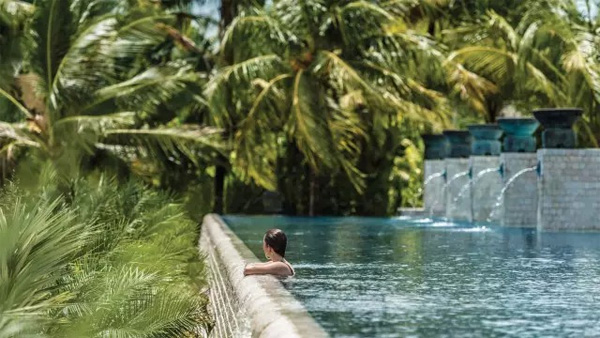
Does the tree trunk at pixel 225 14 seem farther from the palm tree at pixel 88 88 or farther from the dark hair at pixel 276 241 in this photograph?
the dark hair at pixel 276 241

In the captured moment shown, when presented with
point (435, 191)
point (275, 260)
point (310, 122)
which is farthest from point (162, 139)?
point (275, 260)

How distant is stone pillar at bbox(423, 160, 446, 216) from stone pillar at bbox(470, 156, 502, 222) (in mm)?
3122

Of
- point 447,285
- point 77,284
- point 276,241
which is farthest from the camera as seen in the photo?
point 276,241

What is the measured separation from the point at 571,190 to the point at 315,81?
9.59 metres

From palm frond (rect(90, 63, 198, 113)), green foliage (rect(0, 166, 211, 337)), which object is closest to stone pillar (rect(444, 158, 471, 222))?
palm frond (rect(90, 63, 198, 113))

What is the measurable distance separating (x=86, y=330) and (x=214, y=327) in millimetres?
4081

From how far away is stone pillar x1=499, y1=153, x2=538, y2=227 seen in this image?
22.8 metres

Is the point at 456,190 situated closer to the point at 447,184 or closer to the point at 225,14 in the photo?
the point at 447,184

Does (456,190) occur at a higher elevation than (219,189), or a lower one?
higher

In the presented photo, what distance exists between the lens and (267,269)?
9.40 metres

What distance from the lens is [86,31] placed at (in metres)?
24.6

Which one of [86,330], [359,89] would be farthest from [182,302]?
[359,89]

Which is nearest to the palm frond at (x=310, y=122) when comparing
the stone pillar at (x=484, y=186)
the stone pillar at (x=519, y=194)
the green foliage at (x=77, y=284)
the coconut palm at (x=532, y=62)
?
the coconut palm at (x=532, y=62)

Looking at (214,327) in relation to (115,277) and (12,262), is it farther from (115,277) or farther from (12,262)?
(12,262)
